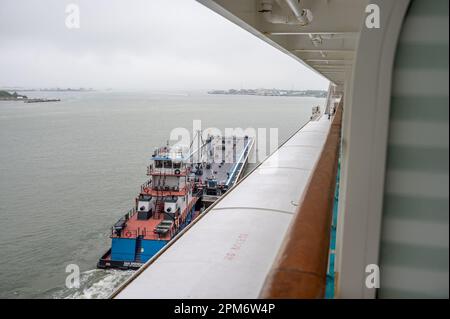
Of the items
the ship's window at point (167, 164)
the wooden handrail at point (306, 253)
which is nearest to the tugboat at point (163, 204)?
the ship's window at point (167, 164)

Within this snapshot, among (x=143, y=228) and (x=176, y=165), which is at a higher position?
(x=176, y=165)

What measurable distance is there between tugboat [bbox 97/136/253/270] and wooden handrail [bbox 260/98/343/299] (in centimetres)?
1053

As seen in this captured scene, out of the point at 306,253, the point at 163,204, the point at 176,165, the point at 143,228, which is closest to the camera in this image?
the point at 306,253

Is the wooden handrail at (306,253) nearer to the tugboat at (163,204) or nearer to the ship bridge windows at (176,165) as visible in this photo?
the tugboat at (163,204)

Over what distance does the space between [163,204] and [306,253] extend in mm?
13145

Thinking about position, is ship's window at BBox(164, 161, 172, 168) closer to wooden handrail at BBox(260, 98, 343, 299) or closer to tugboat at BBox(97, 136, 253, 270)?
tugboat at BBox(97, 136, 253, 270)

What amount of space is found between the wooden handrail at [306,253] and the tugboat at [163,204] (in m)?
10.5

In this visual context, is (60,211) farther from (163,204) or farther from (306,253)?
(306,253)

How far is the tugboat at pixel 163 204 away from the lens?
11320 millimetres

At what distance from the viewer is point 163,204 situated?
13.6 metres

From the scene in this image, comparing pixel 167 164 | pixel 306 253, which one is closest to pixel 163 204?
pixel 167 164

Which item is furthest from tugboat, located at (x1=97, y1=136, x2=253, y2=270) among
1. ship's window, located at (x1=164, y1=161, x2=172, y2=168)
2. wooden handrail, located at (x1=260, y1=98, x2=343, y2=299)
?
wooden handrail, located at (x1=260, y1=98, x2=343, y2=299)

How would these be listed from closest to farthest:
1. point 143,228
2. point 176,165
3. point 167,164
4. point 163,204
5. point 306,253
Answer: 1. point 306,253
2. point 143,228
3. point 163,204
4. point 167,164
5. point 176,165
